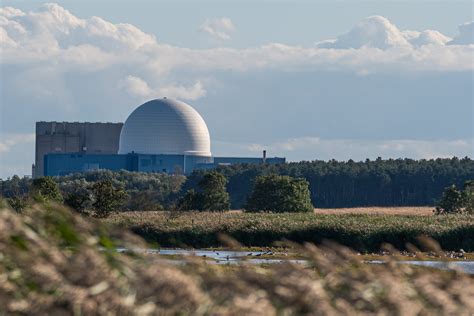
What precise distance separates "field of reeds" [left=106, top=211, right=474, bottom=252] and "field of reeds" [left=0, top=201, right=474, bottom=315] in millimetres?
40221

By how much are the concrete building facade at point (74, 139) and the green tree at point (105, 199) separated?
9753cm

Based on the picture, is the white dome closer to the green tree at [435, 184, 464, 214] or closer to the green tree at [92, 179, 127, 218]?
the green tree at [435, 184, 464, 214]

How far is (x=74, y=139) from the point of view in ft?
524

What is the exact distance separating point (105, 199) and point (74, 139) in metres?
101

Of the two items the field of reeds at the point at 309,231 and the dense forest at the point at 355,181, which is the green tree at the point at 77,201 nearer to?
the field of reeds at the point at 309,231

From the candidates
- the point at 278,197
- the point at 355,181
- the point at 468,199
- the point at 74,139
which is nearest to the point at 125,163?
the point at 74,139

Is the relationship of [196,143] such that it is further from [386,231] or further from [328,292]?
[328,292]

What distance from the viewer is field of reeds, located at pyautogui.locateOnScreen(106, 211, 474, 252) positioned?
1988 inches

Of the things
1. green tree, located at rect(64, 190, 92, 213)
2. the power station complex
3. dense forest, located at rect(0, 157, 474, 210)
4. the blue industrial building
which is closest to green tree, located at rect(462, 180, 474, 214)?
green tree, located at rect(64, 190, 92, 213)

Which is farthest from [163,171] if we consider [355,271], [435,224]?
[355,271]

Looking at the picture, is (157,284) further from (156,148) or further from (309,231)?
(156,148)

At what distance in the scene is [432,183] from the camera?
116938mm

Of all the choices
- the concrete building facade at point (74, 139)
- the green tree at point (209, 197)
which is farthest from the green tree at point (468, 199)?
the concrete building facade at point (74, 139)

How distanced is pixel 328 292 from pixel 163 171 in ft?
434
